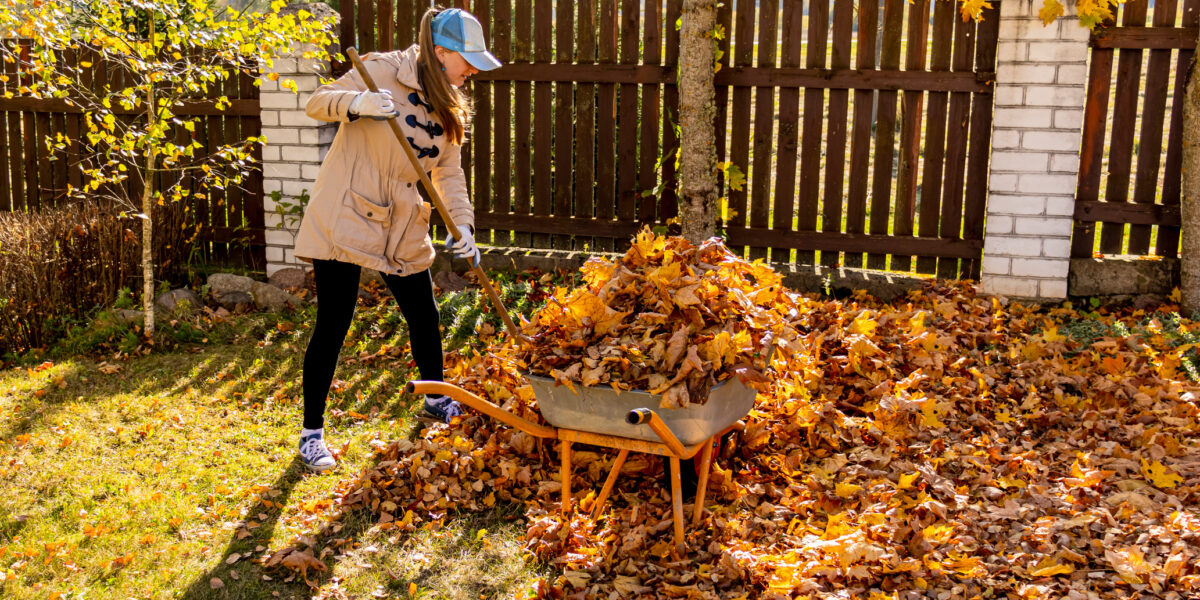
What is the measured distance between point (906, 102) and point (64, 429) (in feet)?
15.8

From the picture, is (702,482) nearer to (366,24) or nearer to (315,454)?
(315,454)

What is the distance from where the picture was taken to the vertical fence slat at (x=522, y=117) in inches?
254

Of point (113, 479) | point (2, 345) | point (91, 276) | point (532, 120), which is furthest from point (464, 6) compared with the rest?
point (113, 479)

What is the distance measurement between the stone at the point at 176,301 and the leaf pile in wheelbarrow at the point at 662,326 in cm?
345

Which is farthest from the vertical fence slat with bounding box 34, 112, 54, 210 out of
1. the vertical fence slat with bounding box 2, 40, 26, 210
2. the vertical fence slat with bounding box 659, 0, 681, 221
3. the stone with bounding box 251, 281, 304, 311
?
the vertical fence slat with bounding box 659, 0, 681, 221

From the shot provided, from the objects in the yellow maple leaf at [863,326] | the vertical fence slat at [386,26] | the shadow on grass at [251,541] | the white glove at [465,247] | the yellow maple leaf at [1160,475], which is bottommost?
the shadow on grass at [251,541]

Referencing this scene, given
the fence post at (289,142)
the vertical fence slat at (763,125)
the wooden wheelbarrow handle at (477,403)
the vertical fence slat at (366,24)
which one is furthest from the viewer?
the vertical fence slat at (366,24)

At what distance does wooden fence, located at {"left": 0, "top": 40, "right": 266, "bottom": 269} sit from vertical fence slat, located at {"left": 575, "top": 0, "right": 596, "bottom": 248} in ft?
7.22

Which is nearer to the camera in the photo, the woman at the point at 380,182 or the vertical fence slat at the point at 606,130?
the woman at the point at 380,182

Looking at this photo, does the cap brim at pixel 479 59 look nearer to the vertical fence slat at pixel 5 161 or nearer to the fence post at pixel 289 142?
the fence post at pixel 289 142

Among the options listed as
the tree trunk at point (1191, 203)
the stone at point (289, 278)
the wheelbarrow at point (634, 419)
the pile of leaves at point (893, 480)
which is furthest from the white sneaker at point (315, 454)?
the tree trunk at point (1191, 203)

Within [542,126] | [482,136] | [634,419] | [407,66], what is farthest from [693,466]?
[482,136]

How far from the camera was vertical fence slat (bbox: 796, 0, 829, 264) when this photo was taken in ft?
19.5

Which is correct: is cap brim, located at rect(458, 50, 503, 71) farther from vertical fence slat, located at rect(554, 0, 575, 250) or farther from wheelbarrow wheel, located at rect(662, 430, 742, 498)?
vertical fence slat, located at rect(554, 0, 575, 250)
